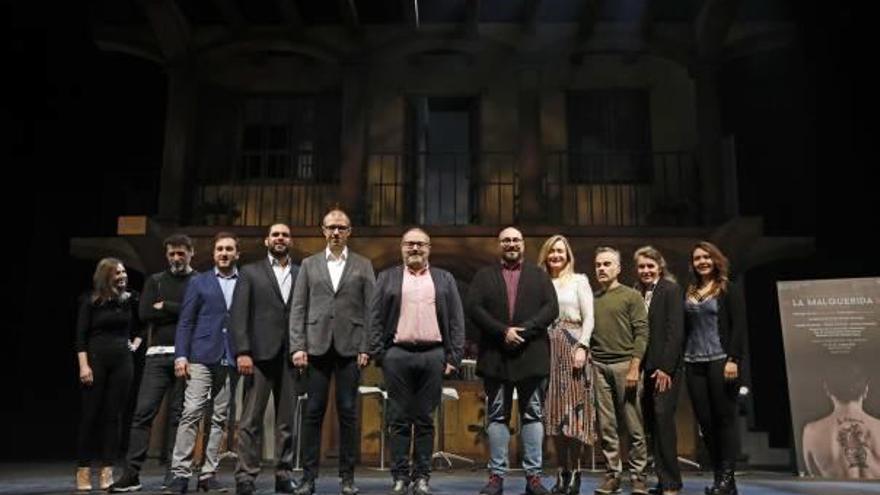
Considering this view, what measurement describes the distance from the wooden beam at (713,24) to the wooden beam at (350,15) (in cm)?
439

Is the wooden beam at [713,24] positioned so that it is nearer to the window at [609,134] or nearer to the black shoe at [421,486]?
the window at [609,134]

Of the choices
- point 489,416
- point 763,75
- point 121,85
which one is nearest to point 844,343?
Result: point 489,416

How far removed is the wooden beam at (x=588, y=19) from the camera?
31.6 ft

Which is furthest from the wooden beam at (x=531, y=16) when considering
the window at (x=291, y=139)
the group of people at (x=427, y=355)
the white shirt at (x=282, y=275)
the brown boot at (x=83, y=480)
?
the brown boot at (x=83, y=480)

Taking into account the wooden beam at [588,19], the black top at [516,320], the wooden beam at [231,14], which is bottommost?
the black top at [516,320]

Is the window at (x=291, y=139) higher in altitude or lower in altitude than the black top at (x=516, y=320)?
higher

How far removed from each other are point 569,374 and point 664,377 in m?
0.63

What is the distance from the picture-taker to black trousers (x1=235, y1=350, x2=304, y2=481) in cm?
487

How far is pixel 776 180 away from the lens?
12102mm

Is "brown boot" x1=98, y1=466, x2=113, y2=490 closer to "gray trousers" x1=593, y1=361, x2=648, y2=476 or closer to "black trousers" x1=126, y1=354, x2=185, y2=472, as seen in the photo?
"black trousers" x1=126, y1=354, x2=185, y2=472

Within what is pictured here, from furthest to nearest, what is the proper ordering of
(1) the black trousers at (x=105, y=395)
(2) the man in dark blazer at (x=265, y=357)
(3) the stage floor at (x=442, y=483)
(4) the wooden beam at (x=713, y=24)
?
1. (4) the wooden beam at (x=713, y=24)
2. (3) the stage floor at (x=442, y=483)
3. (1) the black trousers at (x=105, y=395)
4. (2) the man in dark blazer at (x=265, y=357)

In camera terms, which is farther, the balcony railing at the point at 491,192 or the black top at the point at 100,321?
the balcony railing at the point at 491,192

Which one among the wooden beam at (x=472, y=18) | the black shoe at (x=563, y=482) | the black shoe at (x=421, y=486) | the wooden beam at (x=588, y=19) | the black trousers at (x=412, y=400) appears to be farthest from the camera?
the wooden beam at (x=472, y=18)

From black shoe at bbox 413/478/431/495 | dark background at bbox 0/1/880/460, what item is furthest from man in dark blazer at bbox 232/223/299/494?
dark background at bbox 0/1/880/460
